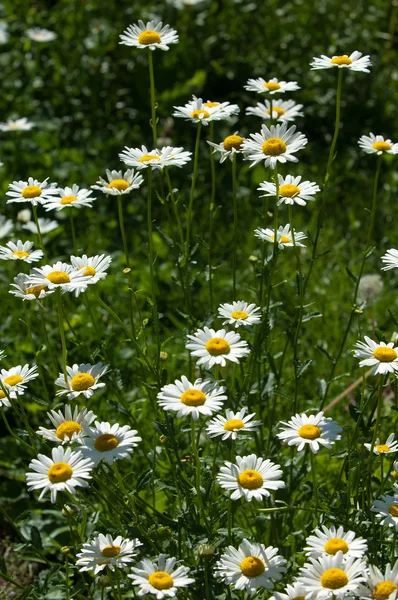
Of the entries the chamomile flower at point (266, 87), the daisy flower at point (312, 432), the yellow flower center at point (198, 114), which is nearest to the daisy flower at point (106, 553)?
the daisy flower at point (312, 432)

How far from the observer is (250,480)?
1739 mm

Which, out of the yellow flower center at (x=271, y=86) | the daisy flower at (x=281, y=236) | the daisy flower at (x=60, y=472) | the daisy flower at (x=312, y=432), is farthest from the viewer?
the yellow flower center at (x=271, y=86)

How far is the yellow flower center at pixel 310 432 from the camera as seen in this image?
1.83 metres

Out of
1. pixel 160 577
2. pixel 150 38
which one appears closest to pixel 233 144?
pixel 150 38

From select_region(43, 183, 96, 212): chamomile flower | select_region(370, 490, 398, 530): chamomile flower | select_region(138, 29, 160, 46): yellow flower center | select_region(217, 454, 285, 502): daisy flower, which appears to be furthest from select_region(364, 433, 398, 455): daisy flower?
select_region(138, 29, 160, 46): yellow flower center

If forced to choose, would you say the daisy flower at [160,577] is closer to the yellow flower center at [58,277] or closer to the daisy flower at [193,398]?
the daisy flower at [193,398]

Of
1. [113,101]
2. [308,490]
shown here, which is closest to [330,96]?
[113,101]

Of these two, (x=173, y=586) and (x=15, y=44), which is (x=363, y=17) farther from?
(x=173, y=586)

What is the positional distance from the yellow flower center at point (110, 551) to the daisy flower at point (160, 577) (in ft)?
0.27

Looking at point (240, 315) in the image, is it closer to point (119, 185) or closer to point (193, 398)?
point (193, 398)

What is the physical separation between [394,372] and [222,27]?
138 inches

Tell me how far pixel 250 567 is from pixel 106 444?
0.35 meters

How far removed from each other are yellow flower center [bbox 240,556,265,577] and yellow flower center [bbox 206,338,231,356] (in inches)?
16.0

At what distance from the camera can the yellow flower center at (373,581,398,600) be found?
1.60 m
